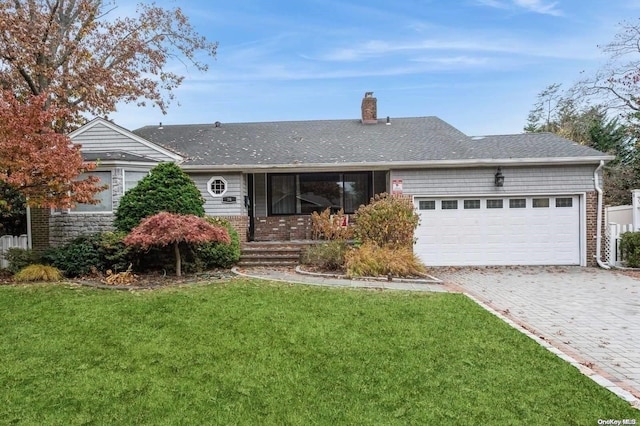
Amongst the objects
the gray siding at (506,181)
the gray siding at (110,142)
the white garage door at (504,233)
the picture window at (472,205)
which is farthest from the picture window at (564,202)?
the gray siding at (110,142)

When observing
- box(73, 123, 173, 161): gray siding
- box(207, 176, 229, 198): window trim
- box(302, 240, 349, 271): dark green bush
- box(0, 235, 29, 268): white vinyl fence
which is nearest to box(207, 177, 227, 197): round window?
box(207, 176, 229, 198): window trim

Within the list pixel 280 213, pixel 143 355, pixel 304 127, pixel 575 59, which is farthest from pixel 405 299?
pixel 575 59

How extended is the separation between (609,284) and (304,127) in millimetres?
11452

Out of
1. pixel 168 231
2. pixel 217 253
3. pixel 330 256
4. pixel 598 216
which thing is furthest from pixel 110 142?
pixel 598 216

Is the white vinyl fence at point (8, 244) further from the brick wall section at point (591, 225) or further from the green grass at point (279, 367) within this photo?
the brick wall section at point (591, 225)

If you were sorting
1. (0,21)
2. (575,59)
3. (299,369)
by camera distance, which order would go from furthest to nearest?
1. (575,59)
2. (0,21)
3. (299,369)

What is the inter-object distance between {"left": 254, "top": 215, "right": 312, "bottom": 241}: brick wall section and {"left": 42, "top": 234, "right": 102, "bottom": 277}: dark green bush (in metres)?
5.26

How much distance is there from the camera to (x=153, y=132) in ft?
51.9

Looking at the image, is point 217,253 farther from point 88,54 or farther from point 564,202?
point 88,54

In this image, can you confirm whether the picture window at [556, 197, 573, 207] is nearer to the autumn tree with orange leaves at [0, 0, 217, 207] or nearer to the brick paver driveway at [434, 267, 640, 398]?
the brick paver driveway at [434, 267, 640, 398]

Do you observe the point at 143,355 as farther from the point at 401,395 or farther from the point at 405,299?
the point at 405,299

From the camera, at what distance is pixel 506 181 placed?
11.9 m

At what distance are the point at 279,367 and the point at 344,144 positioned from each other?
10.7 meters

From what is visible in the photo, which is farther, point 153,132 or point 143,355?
point 153,132
